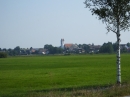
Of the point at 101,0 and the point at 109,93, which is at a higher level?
the point at 101,0

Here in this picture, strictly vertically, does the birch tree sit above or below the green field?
above

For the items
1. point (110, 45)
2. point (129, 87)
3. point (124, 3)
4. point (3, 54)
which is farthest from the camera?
point (110, 45)

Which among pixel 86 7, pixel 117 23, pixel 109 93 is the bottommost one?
pixel 109 93

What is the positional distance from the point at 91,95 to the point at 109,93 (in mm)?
1109

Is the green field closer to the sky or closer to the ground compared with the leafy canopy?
closer to the ground

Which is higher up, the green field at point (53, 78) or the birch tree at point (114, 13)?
the birch tree at point (114, 13)

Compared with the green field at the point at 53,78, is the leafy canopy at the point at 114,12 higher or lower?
higher

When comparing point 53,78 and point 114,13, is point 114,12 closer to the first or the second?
point 114,13

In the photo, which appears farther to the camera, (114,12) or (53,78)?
(53,78)

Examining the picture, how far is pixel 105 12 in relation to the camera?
1850cm

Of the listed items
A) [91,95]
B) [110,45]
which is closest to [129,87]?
[91,95]

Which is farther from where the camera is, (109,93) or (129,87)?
(129,87)

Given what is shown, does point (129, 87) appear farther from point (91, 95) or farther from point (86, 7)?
point (86, 7)

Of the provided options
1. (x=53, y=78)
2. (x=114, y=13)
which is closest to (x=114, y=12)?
(x=114, y=13)
